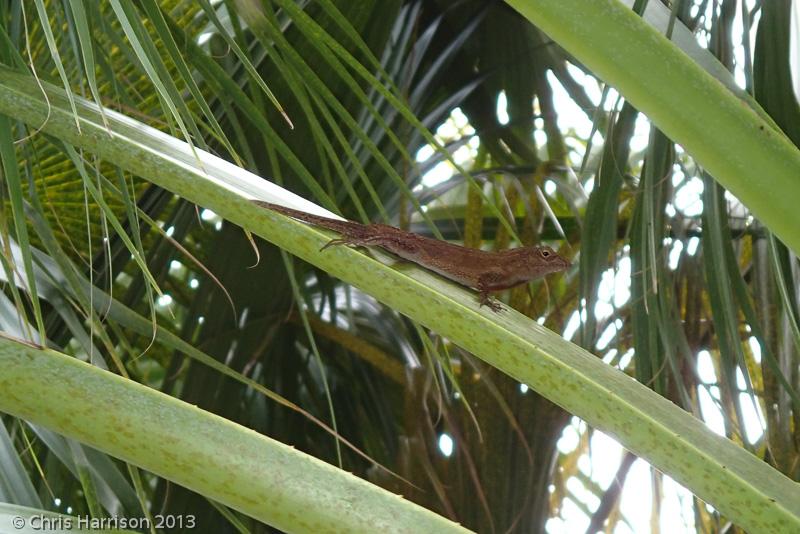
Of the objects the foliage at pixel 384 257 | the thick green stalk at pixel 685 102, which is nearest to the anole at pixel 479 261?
the foliage at pixel 384 257

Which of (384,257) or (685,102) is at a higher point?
(384,257)

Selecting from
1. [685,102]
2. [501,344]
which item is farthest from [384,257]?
[685,102]

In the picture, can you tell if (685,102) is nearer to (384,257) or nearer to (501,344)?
(501,344)

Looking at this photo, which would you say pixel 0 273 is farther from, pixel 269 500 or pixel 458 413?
pixel 458 413

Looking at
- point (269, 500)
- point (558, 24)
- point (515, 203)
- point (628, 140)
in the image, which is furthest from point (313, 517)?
point (515, 203)

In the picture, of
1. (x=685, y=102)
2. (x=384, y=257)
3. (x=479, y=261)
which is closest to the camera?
(x=685, y=102)

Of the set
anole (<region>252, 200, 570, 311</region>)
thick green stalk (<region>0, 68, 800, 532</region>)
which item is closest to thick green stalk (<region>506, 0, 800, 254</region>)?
thick green stalk (<region>0, 68, 800, 532</region>)
